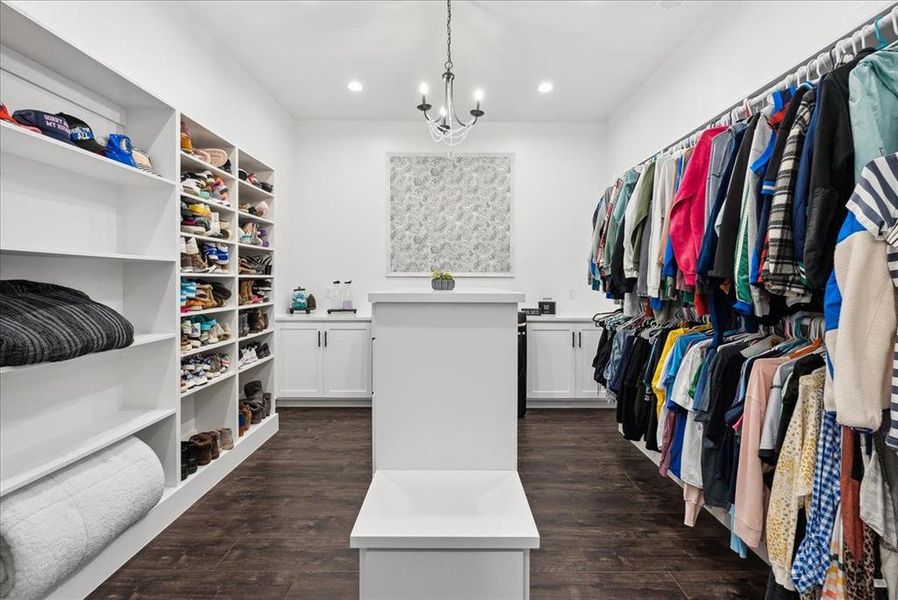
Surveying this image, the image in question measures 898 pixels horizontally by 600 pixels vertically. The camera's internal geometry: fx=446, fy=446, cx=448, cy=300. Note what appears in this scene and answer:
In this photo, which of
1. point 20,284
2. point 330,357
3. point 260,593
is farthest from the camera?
point 330,357

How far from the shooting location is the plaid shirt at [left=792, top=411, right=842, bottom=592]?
1274 millimetres

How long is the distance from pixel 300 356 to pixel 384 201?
185 cm

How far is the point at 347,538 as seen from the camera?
2.18m

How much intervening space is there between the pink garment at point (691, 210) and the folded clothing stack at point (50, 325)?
242 cm

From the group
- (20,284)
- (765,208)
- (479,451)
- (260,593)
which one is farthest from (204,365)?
(765,208)

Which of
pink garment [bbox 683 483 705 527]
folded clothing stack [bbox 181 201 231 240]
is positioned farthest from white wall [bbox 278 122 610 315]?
pink garment [bbox 683 483 705 527]

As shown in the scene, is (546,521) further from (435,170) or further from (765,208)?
(435,170)

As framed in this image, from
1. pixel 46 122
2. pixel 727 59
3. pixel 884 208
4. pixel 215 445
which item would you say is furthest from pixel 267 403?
pixel 727 59

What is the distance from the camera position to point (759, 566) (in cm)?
197

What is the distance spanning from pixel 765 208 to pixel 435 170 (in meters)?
3.69

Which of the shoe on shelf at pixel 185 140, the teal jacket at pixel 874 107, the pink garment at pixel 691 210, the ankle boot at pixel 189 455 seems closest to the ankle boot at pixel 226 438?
the ankle boot at pixel 189 455

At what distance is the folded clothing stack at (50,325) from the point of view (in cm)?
145

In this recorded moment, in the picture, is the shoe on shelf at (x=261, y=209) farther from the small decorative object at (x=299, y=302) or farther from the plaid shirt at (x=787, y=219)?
the plaid shirt at (x=787, y=219)

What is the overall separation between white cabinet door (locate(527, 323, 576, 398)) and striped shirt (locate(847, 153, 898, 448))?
3.28 metres
